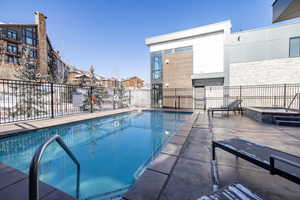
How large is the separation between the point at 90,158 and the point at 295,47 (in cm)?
1360

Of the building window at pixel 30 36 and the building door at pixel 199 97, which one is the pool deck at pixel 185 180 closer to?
the building door at pixel 199 97

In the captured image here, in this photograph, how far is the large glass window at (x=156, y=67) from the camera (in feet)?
43.2

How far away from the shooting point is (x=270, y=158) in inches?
51.4

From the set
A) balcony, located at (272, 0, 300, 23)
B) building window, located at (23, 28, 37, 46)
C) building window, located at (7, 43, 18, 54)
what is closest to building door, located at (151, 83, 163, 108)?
balcony, located at (272, 0, 300, 23)

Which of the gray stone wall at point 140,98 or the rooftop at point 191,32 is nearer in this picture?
the rooftop at point 191,32

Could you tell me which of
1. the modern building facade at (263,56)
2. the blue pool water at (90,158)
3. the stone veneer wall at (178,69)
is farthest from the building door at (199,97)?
the blue pool water at (90,158)

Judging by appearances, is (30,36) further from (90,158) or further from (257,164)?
(257,164)

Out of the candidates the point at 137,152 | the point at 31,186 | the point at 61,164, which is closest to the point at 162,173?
the point at 31,186

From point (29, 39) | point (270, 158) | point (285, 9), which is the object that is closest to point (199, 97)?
point (285, 9)

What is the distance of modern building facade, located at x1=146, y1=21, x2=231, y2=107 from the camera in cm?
1048

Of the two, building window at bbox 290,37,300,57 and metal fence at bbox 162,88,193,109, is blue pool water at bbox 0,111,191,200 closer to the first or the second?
metal fence at bbox 162,88,193,109

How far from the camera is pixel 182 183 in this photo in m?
1.63

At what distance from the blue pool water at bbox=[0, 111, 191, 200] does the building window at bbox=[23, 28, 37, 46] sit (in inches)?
900

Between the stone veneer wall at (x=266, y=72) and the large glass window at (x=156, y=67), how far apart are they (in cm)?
627
